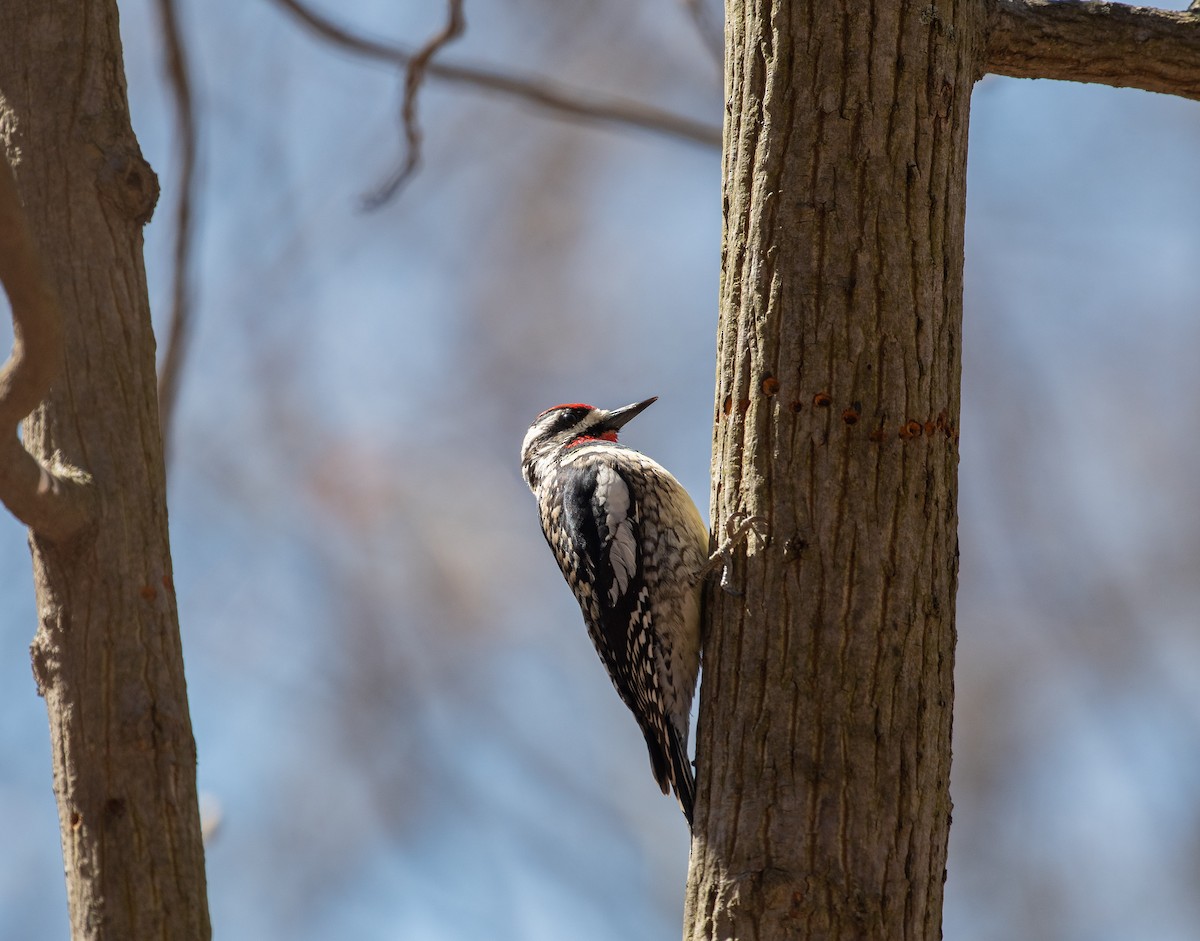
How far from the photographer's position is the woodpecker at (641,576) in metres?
3.62

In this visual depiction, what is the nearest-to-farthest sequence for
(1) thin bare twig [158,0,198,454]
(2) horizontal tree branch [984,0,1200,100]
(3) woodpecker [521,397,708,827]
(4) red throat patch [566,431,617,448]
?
1. (2) horizontal tree branch [984,0,1200,100]
2. (3) woodpecker [521,397,708,827]
3. (1) thin bare twig [158,0,198,454]
4. (4) red throat patch [566,431,617,448]

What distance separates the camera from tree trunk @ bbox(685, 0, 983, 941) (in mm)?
2498

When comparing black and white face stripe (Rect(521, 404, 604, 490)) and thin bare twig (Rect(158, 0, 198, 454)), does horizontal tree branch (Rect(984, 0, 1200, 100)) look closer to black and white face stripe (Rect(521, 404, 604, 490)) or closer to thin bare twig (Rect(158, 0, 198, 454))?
black and white face stripe (Rect(521, 404, 604, 490))

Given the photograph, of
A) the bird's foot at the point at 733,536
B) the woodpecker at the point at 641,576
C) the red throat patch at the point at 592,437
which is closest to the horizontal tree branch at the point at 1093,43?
the bird's foot at the point at 733,536

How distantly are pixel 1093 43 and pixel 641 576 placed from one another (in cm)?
181

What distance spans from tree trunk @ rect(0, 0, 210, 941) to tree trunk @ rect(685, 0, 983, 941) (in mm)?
1049

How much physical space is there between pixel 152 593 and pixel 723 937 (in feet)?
4.09

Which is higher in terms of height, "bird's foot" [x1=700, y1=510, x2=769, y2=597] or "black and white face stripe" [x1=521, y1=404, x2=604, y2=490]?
"black and white face stripe" [x1=521, y1=404, x2=604, y2=490]

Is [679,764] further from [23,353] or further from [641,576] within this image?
[23,353]

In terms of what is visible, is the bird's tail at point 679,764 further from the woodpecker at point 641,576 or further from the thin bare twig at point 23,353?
the thin bare twig at point 23,353

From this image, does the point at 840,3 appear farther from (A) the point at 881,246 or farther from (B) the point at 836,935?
(B) the point at 836,935

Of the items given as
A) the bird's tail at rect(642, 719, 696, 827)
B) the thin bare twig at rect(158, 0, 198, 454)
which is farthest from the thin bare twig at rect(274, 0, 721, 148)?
the bird's tail at rect(642, 719, 696, 827)

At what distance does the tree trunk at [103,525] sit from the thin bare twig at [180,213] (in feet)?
5.84

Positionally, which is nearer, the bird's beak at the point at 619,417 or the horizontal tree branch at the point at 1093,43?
the horizontal tree branch at the point at 1093,43
